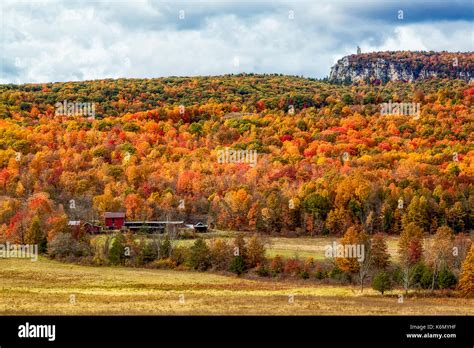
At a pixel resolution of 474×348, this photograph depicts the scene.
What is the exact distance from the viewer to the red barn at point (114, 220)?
71562mm

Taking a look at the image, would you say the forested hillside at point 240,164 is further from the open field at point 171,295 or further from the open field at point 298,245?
the open field at point 171,295

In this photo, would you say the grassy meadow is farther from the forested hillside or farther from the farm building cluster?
the forested hillside

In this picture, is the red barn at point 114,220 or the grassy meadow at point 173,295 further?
the red barn at point 114,220

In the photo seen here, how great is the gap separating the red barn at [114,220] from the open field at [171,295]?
13.1 meters

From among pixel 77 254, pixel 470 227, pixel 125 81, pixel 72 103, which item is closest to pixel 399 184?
pixel 470 227

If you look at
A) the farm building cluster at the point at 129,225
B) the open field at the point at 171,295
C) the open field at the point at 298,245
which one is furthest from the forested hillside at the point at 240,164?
the open field at the point at 171,295

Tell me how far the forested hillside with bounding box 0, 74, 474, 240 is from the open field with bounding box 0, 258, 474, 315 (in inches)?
510

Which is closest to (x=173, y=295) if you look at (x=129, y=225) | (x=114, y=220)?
(x=129, y=225)

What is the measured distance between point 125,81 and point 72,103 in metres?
53.9

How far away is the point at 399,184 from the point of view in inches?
3366

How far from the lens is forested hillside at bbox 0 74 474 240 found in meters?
77.9

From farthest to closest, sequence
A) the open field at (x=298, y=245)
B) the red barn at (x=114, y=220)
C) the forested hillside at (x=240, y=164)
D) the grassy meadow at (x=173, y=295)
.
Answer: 1. the forested hillside at (x=240, y=164)
2. the red barn at (x=114, y=220)
3. the open field at (x=298, y=245)
4. the grassy meadow at (x=173, y=295)

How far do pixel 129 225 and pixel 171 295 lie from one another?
32.1 metres
